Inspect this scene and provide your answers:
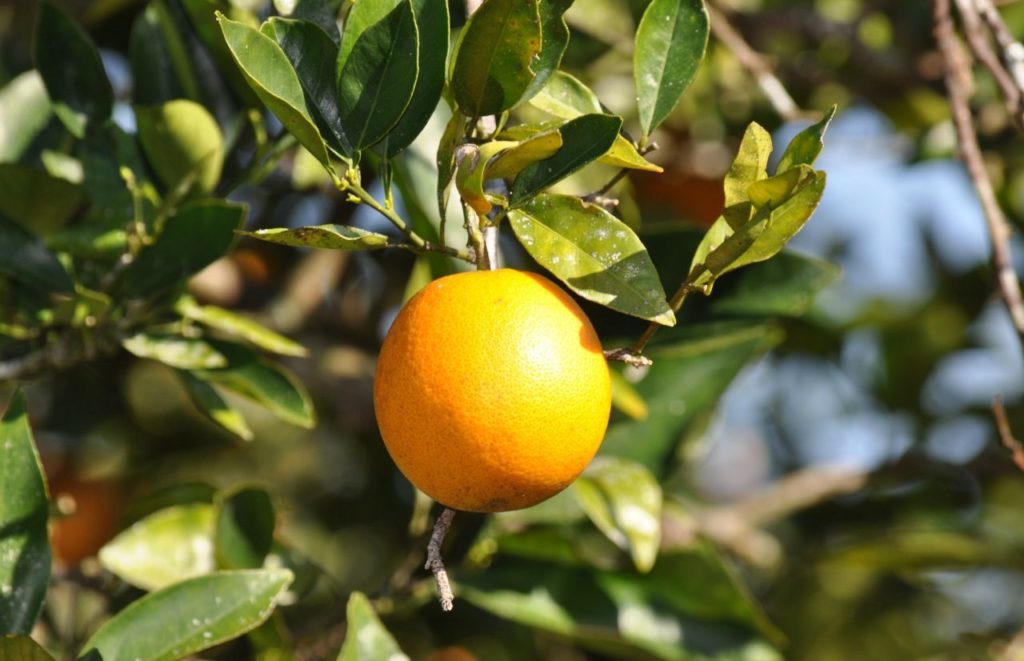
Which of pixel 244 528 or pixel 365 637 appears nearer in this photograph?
pixel 365 637

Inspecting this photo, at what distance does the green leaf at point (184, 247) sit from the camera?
3.69 ft

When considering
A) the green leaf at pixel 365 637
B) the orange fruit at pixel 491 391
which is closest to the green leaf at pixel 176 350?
the green leaf at pixel 365 637

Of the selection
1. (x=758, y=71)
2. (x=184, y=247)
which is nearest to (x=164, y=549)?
(x=184, y=247)

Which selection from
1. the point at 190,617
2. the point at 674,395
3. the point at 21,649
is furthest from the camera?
the point at 674,395

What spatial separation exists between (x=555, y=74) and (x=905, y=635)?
5.83ft

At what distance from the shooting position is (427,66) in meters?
0.88

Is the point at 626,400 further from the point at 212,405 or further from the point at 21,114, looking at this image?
the point at 21,114

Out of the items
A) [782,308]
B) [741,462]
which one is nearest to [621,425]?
[782,308]

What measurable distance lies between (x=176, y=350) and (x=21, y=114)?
0.39m

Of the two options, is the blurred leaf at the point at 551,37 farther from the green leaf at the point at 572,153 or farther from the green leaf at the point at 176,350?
the green leaf at the point at 176,350

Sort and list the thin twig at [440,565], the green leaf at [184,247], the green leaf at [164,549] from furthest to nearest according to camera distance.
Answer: the green leaf at [164,549] → the green leaf at [184,247] → the thin twig at [440,565]

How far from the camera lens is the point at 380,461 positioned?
76.3 inches

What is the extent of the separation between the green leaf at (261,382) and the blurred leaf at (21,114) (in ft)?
1.22

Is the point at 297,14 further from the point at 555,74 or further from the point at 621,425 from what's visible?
the point at 621,425
